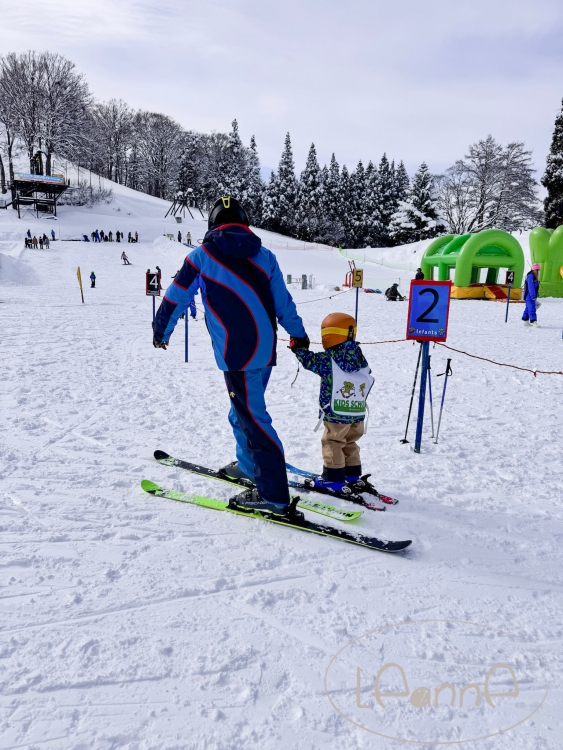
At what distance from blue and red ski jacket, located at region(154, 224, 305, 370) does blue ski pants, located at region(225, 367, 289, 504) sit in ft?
0.36

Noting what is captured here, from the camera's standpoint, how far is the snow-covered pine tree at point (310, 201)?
50219 mm

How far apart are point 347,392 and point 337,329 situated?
0.45 m

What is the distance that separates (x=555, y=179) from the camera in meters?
31.1

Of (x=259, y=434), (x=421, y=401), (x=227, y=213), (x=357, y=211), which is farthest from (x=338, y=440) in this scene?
(x=357, y=211)

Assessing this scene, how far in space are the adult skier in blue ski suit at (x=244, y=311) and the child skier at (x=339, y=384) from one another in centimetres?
38

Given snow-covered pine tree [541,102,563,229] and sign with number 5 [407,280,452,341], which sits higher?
snow-covered pine tree [541,102,563,229]

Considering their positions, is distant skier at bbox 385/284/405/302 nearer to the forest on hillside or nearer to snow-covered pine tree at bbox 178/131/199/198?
the forest on hillside

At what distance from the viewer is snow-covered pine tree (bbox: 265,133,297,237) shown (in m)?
51.1

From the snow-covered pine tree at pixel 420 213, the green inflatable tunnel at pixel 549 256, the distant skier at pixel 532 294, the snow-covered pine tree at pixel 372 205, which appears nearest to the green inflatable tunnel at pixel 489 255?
the green inflatable tunnel at pixel 549 256

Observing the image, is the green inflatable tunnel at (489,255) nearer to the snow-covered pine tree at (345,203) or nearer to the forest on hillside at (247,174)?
the forest on hillside at (247,174)

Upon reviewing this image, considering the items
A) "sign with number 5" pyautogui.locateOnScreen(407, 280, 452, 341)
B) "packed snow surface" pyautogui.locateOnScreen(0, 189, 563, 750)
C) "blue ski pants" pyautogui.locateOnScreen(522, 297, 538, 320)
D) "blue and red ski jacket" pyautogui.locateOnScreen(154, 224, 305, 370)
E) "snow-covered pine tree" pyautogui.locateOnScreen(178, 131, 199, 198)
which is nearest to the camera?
"packed snow surface" pyautogui.locateOnScreen(0, 189, 563, 750)

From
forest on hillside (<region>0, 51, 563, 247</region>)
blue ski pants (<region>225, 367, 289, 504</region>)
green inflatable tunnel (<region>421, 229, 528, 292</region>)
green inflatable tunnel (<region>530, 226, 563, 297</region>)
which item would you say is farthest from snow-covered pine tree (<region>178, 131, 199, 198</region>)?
blue ski pants (<region>225, 367, 289, 504</region>)

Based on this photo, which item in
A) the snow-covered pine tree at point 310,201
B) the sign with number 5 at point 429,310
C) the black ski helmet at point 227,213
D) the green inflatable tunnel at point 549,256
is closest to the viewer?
the black ski helmet at point 227,213

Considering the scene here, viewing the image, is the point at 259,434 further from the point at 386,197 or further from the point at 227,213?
the point at 386,197
